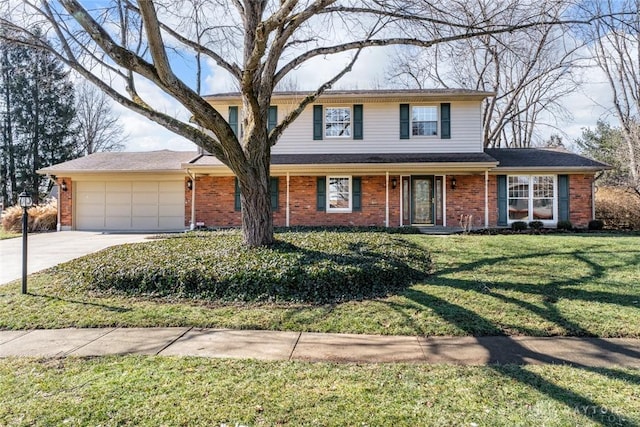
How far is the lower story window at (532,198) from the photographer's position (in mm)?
14633

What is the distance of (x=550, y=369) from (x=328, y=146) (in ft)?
42.1

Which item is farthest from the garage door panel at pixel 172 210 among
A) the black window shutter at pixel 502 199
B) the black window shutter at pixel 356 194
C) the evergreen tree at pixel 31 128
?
the evergreen tree at pixel 31 128

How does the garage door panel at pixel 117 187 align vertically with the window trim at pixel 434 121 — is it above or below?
below

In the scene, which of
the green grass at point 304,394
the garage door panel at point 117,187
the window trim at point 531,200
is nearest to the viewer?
the green grass at point 304,394

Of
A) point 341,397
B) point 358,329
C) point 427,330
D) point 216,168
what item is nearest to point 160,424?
point 341,397

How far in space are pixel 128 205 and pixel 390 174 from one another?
11.6m

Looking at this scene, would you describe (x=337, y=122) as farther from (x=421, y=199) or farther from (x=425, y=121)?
(x=421, y=199)

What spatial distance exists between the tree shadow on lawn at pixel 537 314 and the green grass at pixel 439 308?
0.02 m

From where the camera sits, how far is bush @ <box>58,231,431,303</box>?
5746mm

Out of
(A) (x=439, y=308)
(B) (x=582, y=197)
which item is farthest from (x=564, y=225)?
(A) (x=439, y=308)

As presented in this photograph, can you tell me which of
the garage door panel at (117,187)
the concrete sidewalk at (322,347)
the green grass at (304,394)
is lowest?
the concrete sidewalk at (322,347)

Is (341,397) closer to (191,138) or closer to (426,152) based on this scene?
(191,138)

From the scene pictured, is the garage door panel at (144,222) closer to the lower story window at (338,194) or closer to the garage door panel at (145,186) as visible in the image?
the garage door panel at (145,186)

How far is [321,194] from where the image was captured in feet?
48.8
